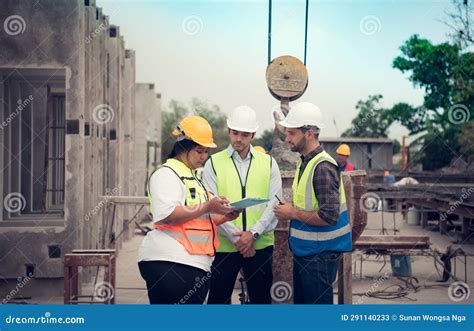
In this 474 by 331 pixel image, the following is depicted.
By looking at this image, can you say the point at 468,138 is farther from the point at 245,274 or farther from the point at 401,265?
the point at 245,274

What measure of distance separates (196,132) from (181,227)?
2.11 ft

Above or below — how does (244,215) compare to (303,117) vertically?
below

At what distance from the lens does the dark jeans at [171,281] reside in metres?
4.48

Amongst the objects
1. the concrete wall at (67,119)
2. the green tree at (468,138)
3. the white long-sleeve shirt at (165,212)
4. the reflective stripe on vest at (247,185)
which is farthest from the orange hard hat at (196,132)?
the green tree at (468,138)

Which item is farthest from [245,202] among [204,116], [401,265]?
[204,116]

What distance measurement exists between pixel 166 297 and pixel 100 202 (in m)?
6.38

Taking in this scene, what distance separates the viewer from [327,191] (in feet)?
16.4

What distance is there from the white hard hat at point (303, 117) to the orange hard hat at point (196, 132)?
0.79 meters

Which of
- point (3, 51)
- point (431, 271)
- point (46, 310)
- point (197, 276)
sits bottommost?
point (431, 271)

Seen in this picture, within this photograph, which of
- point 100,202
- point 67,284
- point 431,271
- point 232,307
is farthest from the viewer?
point 431,271

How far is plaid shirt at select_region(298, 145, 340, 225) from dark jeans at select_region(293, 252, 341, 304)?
0.33 m

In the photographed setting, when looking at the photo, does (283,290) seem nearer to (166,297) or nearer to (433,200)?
(166,297)

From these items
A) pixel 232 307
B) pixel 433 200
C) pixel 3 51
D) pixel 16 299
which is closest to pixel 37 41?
pixel 3 51

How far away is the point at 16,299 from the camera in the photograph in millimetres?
8898
